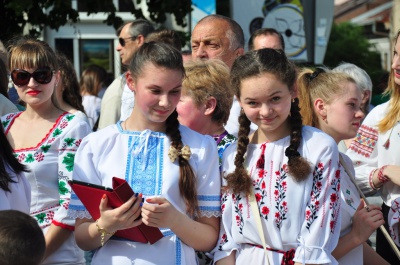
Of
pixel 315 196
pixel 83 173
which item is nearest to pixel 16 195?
pixel 83 173

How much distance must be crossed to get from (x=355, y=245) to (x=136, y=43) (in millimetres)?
3724

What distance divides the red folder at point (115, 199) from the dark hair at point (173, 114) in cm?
23

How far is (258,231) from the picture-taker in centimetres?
354

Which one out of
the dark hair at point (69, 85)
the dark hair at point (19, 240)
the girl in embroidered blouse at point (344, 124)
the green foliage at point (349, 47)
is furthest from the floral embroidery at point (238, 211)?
the green foliage at point (349, 47)

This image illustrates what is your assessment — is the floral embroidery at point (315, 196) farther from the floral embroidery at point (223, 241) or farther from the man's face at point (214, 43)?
the man's face at point (214, 43)

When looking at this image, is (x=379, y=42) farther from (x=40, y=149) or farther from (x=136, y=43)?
(x=40, y=149)

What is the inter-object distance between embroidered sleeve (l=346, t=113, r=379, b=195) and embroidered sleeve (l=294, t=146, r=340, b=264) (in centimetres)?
115

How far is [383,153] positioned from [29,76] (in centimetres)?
217

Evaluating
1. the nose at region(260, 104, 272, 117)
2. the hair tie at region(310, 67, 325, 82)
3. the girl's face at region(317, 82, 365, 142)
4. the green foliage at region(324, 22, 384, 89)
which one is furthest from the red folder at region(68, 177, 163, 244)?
the green foliage at region(324, 22, 384, 89)

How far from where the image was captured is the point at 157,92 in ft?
11.7

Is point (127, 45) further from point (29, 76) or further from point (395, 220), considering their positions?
point (395, 220)

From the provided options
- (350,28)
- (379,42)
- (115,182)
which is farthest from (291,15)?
(379,42)

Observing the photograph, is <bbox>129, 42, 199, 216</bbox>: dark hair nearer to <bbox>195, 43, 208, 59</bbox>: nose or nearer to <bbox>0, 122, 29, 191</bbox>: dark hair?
<bbox>0, 122, 29, 191</bbox>: dark hair

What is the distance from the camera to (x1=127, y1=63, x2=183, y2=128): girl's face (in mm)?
3539
